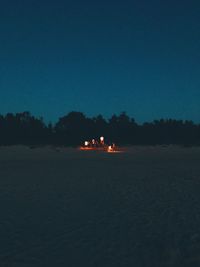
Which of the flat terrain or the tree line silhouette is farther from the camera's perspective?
the tree line silhouette

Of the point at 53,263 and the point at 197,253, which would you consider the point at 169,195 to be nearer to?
the point at 197,253

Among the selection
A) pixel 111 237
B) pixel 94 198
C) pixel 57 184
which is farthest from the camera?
pixel 57 184

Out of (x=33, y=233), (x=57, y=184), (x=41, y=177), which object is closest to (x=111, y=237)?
(x=33, y=233)

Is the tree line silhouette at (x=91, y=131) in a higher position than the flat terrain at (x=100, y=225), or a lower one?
higher

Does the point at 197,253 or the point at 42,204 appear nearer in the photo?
the point at 197,253

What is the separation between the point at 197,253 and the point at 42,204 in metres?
6.87

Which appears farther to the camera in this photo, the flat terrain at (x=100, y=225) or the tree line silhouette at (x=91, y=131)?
the tree line silhouette at (x=91, y=131)

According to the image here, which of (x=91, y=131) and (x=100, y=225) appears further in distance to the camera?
(x=91, y=131)

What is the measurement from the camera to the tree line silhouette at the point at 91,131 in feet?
429

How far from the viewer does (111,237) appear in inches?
373

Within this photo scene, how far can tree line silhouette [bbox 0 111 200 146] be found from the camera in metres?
131

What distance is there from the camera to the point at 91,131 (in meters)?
Result: 144

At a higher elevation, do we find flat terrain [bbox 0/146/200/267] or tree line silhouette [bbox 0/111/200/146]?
tree line silhouette [bbox 0/111/200/146]

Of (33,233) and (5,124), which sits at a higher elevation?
(5,124)
